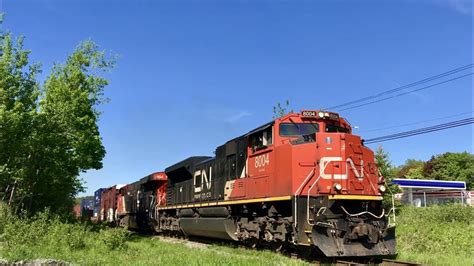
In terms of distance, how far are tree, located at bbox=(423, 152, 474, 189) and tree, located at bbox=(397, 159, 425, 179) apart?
8.72ft

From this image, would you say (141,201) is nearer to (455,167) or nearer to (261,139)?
(261,139)

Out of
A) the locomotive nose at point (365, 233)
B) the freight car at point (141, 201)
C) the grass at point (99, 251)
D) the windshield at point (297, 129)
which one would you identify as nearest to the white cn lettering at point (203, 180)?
the grass at point (99, 251)

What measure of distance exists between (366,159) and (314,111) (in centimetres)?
199

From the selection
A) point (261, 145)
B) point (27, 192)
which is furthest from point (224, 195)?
point (27, 192)

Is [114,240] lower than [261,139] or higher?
lower

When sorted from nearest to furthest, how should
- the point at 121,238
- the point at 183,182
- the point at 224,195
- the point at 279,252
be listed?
the point at 279,252
the point at 121,238
the point at 224,195
the point at 183,182

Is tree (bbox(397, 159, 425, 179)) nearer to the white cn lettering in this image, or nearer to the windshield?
the white cn lettering

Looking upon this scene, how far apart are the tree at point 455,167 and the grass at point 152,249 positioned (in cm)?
7025

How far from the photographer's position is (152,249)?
50.3ft

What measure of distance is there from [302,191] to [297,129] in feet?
7.33

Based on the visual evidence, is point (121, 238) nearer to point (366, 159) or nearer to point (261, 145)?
point (261, 145)

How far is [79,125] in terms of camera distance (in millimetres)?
23656

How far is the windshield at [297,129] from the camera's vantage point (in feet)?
43.4

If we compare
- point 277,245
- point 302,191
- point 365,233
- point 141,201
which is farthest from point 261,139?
point 141,201
